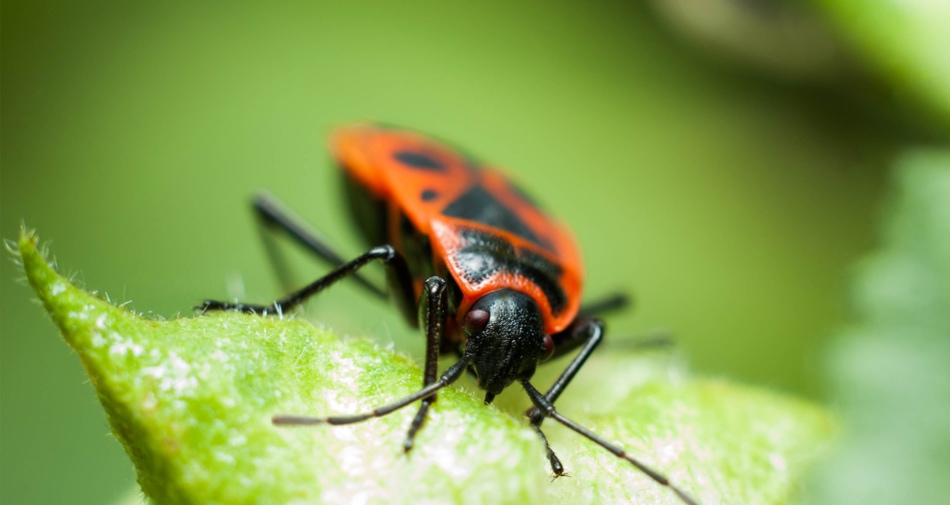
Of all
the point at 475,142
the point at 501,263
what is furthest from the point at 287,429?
the point at 475,142

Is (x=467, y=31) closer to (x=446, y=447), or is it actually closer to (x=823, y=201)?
(x=823, y=201)

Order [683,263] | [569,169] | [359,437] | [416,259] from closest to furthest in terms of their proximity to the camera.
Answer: [359,437], [416,259], [683,263], [569,169]

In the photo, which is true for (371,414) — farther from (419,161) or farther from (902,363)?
(419,161)

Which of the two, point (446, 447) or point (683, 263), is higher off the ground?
point (683, 263)

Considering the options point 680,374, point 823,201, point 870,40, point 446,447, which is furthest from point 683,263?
point 446,447

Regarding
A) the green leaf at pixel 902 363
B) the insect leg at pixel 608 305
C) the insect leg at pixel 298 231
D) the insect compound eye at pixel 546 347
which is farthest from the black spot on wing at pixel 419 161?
the green leaf at pixel 902 363

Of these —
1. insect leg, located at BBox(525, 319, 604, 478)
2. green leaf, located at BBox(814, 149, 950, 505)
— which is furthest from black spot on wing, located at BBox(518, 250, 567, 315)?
green leaf, located at BBox(814, 149, 950, 505)
